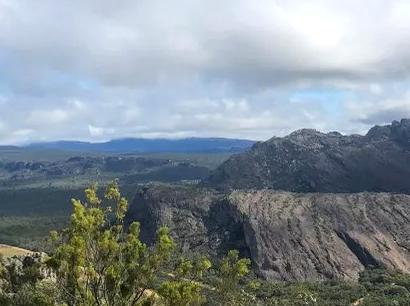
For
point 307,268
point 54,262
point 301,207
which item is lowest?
point 307,268

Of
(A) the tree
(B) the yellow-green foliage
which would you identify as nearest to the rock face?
(B) the yellow-green foliage

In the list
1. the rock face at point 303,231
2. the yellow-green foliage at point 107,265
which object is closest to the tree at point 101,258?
the yellow-green foliage at point 107,265

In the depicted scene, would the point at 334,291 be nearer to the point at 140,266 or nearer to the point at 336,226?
the point at 336,226

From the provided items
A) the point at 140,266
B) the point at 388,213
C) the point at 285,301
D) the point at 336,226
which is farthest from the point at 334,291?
the point at 140,266

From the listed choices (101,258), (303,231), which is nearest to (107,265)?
(101,258)

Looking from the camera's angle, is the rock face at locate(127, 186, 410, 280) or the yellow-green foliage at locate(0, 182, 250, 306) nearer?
the yellow-green foliage at locate(0, 182, 250, 306)

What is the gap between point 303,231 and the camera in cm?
17150

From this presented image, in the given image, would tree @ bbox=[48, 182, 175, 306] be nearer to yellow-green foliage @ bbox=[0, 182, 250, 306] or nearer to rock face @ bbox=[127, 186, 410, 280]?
yellow-green foliage @ bbox=[0, 182, 250, 306]

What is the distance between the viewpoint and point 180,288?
1927 centimetres

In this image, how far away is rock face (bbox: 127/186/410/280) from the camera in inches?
6284

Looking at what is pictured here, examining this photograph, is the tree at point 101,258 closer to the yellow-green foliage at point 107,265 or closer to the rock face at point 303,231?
the yellow-green foliage at point 107,265

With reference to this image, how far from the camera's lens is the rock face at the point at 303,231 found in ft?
524

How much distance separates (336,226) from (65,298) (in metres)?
163

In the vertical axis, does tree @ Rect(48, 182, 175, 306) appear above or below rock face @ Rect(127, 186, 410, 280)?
above
